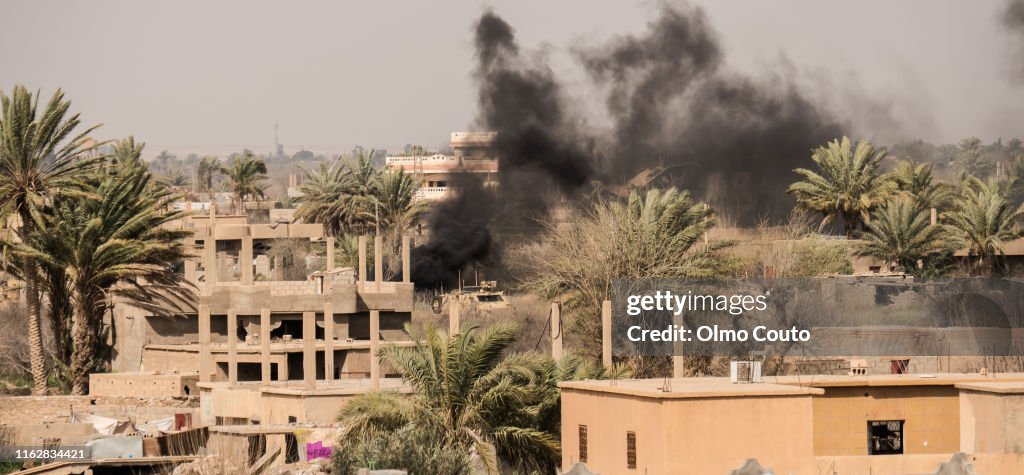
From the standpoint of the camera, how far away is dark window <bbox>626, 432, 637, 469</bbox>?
2384cm

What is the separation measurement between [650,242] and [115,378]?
14.1m

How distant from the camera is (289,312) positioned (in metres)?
50.8

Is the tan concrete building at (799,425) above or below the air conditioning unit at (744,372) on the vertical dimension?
below

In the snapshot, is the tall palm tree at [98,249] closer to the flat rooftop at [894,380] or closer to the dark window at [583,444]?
the dark window at [583,444]

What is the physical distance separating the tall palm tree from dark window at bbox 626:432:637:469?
22.7 meters

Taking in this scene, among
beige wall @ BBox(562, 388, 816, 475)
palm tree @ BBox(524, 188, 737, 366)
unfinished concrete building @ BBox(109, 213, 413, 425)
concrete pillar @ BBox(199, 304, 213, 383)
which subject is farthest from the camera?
palm tree @ BBox(524, 188, 737, 366)

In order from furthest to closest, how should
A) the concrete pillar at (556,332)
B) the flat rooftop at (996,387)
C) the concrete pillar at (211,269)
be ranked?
the concrete pillar at (211,269)
the concrete pillar at (556,332)
the flat rooftop at (996,387)

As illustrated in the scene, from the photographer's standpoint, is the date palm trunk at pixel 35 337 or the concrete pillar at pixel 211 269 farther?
the concrete pillar at pixel 211 269

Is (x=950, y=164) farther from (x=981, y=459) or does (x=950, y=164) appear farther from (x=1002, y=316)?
(x=981, y=459)

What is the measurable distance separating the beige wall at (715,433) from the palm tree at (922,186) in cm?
4432

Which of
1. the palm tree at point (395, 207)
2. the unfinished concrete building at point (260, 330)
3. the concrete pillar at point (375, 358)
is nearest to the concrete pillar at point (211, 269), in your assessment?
the unfinished concrete building at point (260, 330)

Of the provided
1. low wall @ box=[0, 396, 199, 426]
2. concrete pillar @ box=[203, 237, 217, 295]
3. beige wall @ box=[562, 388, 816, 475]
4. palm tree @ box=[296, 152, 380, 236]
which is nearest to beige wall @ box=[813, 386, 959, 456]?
beige wall @ box=[562, 388, 816, 475]

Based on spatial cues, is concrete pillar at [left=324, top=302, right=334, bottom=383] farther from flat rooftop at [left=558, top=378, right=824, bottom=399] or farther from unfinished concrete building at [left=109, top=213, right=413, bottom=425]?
flat rooftop at [left=558, top=378, right=824, bottom=399]

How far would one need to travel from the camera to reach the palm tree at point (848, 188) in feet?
211
